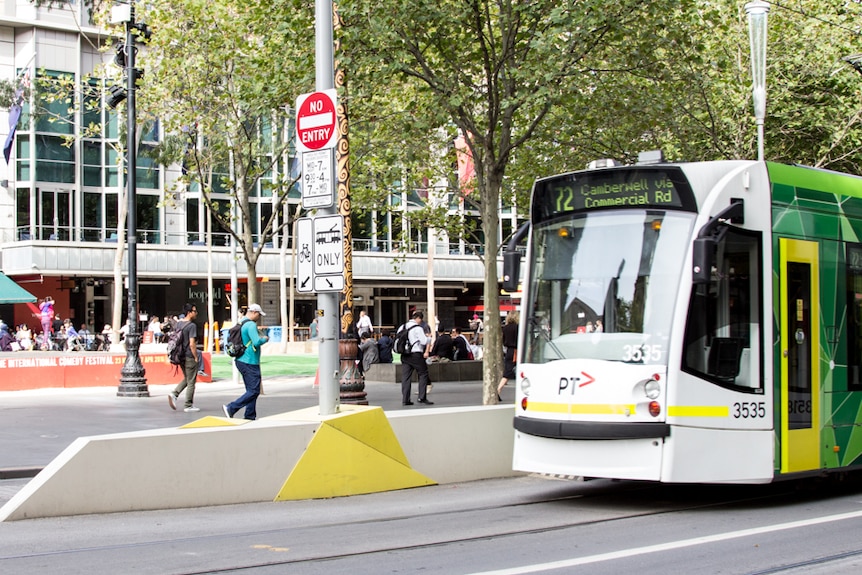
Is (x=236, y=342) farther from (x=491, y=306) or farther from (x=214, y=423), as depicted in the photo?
(x=491, y=306)

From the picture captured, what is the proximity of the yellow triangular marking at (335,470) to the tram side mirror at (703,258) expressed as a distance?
387 centimetres

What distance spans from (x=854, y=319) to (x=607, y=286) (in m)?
3.07

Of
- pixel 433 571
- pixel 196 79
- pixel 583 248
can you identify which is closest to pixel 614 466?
pixel 583 248

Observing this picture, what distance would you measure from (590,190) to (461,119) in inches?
358

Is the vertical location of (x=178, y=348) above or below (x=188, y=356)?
above

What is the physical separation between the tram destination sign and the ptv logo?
65.5 inches

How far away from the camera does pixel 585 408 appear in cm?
944

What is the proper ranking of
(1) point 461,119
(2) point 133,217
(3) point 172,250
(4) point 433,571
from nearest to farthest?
(4) point 433,571 → (1) point 461,119 → (2) point 133,217 → (3) point 172,250

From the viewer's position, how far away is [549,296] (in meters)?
10.1

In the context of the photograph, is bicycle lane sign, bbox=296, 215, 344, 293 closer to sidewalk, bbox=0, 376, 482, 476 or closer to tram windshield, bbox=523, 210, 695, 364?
tram windshield, bbox=523, 210, 695, 364

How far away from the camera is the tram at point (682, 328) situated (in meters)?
9.25

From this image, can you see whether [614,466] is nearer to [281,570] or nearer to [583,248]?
[583,248]

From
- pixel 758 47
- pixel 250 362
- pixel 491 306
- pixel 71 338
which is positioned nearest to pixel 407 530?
pixel 250 362

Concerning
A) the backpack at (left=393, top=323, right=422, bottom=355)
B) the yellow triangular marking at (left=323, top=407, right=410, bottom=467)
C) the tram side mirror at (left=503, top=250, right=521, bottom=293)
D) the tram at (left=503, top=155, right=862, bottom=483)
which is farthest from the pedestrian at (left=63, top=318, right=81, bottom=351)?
the tram side mirror at (left=503, top=250, right=521, bottom=293)
